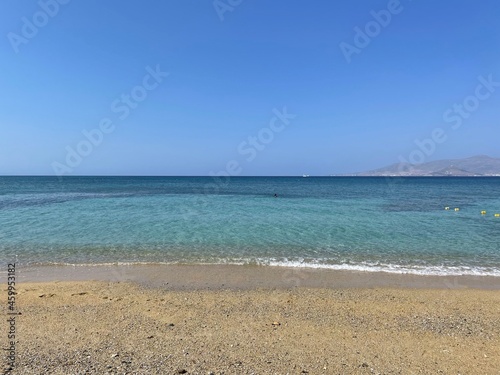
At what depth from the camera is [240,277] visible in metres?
10.2

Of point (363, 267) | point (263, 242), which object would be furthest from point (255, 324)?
point (263, 242)

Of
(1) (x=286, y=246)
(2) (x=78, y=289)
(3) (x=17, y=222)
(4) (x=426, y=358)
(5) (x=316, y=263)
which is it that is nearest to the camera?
(4) (x=426, y=358)

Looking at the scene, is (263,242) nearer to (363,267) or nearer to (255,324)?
(363,267)

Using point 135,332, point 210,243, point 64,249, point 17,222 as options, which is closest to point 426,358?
point 135,332

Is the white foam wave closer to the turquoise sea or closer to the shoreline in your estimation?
the turquoise sea

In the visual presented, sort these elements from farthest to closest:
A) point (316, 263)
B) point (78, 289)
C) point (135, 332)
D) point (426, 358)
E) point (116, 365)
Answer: point (316, 263), point (78, 289), point (135, 332), point (426, 358), point (116, 365)

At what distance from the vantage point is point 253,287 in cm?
921

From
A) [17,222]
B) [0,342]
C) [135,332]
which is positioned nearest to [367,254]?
[135,332]

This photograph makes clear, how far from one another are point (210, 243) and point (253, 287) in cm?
595

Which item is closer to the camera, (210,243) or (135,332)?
(135,332)

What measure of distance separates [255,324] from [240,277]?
363 centimetres

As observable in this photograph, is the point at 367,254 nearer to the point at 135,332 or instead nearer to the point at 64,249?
the point at 135,332

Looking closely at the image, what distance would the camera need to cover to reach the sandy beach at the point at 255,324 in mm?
5098

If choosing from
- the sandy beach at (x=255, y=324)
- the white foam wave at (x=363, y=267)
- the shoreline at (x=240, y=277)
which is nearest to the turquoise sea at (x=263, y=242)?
the white foam wave at (x=363, y=267)
